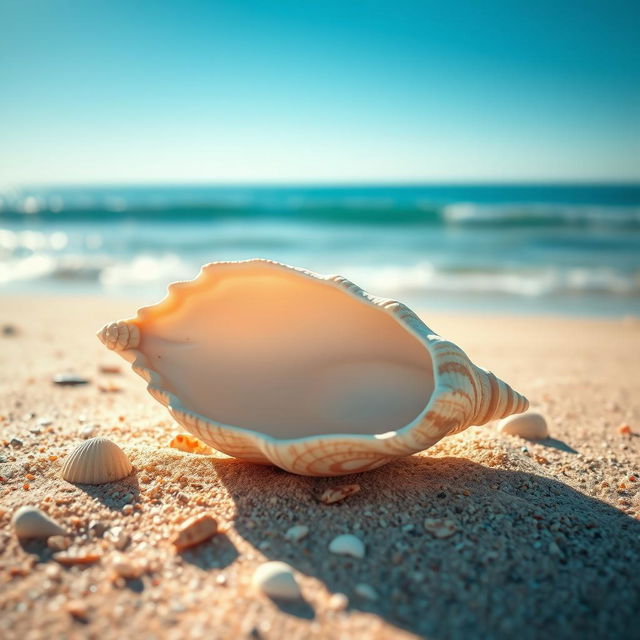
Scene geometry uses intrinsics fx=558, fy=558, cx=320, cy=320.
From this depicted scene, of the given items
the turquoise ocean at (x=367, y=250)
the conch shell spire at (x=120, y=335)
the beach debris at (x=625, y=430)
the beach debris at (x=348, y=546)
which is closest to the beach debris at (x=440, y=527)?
the beach debris at (x=348, y=546)

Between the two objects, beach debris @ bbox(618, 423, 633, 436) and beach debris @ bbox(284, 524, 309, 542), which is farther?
beach debris @ bbox(618, 423, 633, 436)

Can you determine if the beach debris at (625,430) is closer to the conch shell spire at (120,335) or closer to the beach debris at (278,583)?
the beach debris at (278,583)

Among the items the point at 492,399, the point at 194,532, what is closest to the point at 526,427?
the point at 492,399

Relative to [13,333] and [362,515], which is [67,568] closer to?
[362,515]

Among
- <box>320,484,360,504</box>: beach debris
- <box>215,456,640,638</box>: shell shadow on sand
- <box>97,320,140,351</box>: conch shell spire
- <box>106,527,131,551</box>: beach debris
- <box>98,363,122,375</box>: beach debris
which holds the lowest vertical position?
<box>98,363,122,375</box>: beach debris

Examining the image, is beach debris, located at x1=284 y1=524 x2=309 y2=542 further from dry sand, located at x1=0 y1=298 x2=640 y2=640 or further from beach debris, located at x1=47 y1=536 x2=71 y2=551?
beach debris, located at x1=47 y1=536 x2=71 y2=551

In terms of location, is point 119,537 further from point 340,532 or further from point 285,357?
point 285,357

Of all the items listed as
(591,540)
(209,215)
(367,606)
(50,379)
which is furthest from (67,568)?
(209,215)

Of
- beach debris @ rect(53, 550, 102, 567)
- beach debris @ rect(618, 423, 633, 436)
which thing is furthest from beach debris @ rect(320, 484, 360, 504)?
beach debris @ rect(618, 423, 633, 436)
